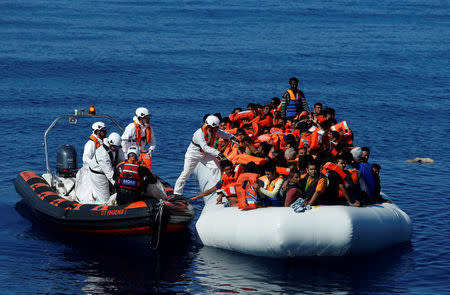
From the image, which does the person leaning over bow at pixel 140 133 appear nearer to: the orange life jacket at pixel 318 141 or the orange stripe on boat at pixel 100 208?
the orange stripe on boat at pixel 100 208

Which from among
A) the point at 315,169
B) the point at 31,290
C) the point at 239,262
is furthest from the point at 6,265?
the point at 315,169

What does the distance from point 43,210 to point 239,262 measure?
428 centimetres

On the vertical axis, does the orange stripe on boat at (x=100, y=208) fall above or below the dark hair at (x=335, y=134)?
below

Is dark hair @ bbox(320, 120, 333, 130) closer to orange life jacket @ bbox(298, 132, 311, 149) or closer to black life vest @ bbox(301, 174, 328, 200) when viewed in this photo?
orange life jacket @ bbox(298, 132, 311, 149)

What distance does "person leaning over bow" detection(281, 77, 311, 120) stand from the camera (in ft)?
55.6

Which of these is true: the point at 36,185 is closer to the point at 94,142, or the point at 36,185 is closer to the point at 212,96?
the point at 94,142

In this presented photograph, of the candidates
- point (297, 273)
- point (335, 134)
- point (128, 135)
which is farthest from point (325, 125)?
point (128, 135)

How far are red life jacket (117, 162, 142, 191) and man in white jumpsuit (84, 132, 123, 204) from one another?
65 centimetres

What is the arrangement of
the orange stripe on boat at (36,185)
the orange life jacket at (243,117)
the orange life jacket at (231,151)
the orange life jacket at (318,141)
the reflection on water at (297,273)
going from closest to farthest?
the reflection on water at (297,273) < the orange life jacket at (318,141) < the orange stripe on boat at (36,185) < the orange life jacket at (231,151) < the orange life jacket at (243,117)

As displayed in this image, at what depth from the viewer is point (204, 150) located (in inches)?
530

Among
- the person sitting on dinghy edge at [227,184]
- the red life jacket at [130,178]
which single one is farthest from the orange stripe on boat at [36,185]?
the person sitting on dinghy edge at [227,184]

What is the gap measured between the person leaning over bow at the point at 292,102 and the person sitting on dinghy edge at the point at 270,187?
5.35m

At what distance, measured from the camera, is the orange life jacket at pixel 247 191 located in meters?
11.7

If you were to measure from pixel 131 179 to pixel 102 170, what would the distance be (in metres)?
1.03
